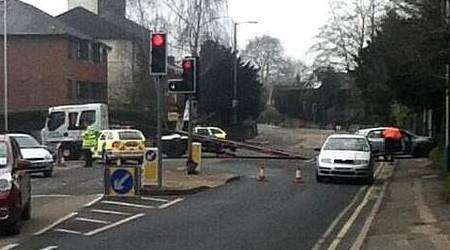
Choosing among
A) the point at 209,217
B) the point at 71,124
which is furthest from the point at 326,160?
the point at 71,124

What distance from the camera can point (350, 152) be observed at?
31281 mm

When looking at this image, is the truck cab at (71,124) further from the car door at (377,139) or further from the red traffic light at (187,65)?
the red traffic light at (187,65)

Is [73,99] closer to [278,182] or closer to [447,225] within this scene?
[278,182]

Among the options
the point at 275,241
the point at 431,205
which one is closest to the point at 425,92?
the point at 431,205

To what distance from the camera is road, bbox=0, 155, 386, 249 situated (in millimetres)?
15188

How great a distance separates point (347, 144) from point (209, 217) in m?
13.6

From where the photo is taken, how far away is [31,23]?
7175 centimetres

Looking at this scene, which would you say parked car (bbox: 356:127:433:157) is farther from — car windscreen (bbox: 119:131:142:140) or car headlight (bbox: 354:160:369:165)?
car headlight (bbox: 354:160:369:165)

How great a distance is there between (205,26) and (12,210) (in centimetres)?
5392

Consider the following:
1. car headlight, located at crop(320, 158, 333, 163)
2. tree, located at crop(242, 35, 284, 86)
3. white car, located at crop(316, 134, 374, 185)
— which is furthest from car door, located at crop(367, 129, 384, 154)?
tree, located at crop(242, 35, 284, 86)

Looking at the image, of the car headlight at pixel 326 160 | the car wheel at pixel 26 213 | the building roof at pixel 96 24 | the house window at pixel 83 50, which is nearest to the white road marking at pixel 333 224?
the car headlight at pixel 326 160

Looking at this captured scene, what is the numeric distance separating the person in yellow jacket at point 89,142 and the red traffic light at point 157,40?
16.4 m

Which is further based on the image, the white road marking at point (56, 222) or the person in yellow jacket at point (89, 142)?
the person in yellow jacket at point (89, 142)

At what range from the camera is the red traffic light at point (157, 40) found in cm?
2461
